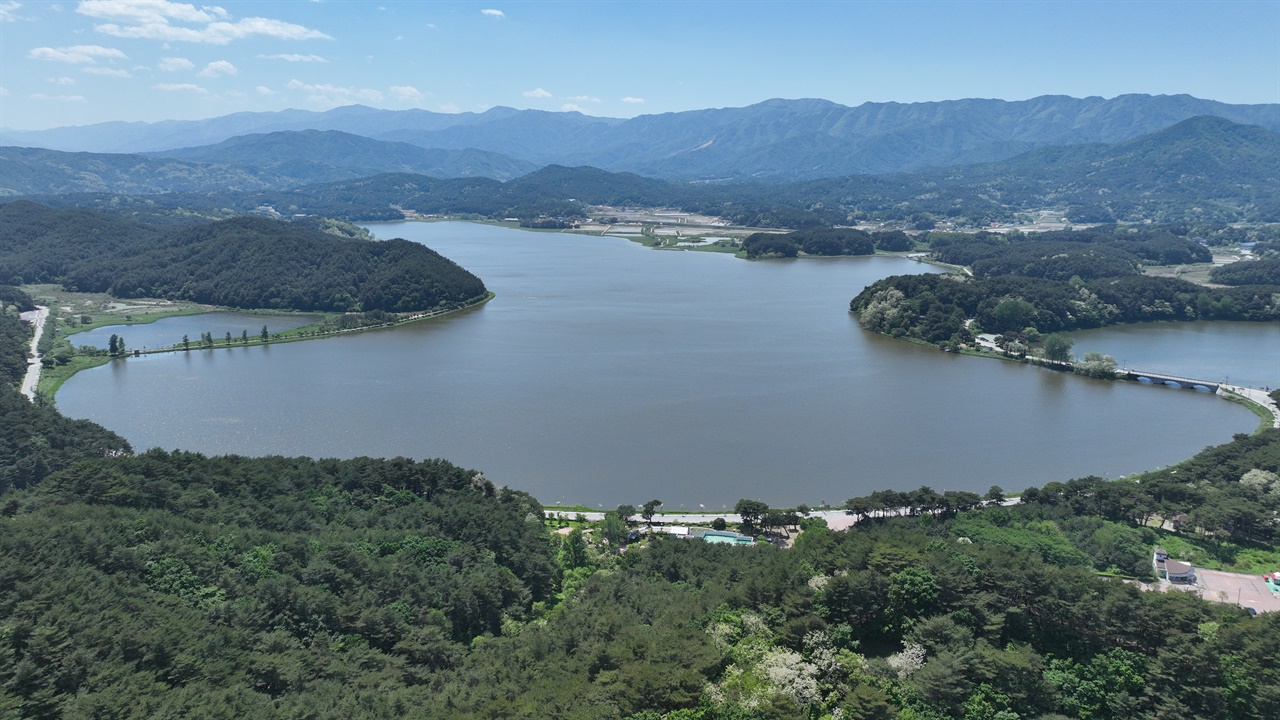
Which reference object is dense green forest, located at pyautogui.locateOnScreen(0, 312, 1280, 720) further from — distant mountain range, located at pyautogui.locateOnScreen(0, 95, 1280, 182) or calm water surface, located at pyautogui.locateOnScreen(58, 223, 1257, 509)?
distant mountain range, located at pyautogui.locateOnScreen(0, 95, 1280, 182)

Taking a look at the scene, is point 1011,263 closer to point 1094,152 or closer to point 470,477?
point 470,477

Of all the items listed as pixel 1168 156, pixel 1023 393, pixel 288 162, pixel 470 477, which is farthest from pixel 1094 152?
pixel 288 162

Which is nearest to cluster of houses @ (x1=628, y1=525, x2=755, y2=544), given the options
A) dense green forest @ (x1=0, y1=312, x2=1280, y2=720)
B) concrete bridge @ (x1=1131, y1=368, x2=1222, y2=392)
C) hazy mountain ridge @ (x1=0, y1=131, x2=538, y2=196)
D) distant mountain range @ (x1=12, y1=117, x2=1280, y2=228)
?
dense green forest @ (x1=0, y1=312, x2=1280, y2=720)

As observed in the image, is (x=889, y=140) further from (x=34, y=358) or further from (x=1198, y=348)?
(x=34, y=358)

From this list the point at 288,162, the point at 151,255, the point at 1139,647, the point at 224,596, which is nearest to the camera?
the point at 1139,647

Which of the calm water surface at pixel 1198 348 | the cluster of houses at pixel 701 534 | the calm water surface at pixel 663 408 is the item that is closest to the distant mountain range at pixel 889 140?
the calm water surface at pixel 1198 348

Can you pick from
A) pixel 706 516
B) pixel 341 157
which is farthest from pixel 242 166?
pixel 706 516
